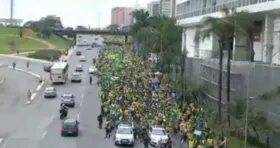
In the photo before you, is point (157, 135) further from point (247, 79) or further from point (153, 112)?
point (247, 79)

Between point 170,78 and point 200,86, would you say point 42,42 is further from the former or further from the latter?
point 200,86

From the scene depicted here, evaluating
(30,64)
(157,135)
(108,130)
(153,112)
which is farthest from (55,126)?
(30,64)

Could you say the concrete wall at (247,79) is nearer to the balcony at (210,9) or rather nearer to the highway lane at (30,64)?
the balcony at (210,9)

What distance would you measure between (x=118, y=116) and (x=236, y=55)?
629 inches

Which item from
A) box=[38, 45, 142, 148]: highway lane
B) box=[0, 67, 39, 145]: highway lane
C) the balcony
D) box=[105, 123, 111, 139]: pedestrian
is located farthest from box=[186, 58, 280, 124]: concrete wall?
box=[0, 67, 39, 145]: highway lane

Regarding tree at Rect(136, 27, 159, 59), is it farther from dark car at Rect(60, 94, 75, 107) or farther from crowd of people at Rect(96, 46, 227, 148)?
dark car at Rect(60, 94, 75, 107)

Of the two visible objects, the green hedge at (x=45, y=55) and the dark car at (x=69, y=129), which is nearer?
the dark car at (x=69, y=129)

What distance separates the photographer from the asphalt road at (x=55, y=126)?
1366 inches

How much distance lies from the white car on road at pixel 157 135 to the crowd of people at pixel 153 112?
49 centimetres

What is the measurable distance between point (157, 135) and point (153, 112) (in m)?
7.95

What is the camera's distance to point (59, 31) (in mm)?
177500

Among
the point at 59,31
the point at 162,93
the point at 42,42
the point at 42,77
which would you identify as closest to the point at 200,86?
the point at 162,93

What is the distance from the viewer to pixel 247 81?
3862cm

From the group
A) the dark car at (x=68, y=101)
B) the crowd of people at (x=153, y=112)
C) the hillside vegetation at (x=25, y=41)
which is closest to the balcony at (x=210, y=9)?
the crowd of people at (x=153, y=112)
